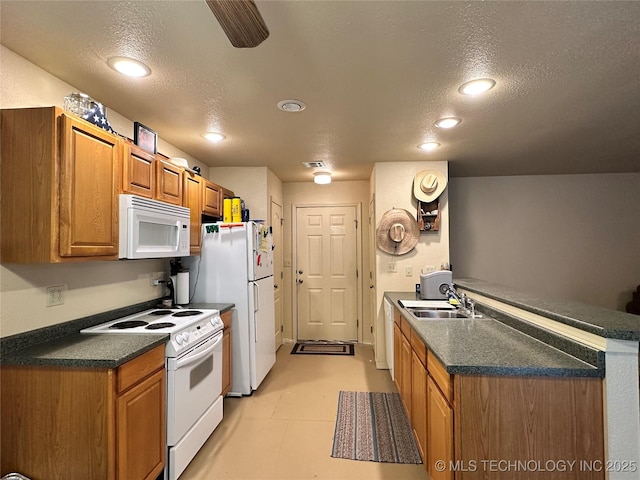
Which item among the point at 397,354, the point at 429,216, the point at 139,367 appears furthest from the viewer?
the point at 429,216

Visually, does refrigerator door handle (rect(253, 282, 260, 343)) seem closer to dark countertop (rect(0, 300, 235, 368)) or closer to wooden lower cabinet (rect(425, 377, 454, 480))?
dark countertop (rect(0, 300, 235, 368))

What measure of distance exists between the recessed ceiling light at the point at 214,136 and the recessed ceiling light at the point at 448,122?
181cm

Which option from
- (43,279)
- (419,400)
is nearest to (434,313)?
(419,400)

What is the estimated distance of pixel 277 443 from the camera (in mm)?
2361

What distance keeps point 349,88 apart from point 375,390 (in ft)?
8.84

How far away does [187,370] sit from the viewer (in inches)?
82.7

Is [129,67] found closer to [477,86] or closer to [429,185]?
[477,86]

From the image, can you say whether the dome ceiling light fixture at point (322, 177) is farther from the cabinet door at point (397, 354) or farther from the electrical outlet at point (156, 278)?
the electrical outlet at point (156, 278)

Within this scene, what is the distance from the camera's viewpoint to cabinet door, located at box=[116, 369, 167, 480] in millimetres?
1567

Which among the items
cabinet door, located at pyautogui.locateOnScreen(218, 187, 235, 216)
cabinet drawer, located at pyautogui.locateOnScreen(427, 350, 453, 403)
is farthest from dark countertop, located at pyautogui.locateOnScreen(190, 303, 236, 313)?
cabinet drawer, located at pyautogui.locateOnScreen(427, 350, 453, 403)

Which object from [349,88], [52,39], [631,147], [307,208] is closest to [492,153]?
[631,147]

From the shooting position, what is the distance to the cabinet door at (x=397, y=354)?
2.74m

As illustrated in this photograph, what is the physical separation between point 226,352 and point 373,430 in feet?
4.50

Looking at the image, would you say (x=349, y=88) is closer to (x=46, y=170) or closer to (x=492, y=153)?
(x=46, y=170)
